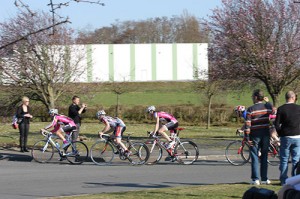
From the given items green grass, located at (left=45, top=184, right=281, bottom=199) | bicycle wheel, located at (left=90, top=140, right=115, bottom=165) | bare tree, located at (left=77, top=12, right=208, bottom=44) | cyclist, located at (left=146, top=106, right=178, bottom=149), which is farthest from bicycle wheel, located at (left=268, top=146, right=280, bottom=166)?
bare tree, located at (left=77, top=12, right=208, bottom=44)

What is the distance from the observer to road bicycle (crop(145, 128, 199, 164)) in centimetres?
1859

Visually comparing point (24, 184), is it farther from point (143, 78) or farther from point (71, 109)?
point (143, 78)

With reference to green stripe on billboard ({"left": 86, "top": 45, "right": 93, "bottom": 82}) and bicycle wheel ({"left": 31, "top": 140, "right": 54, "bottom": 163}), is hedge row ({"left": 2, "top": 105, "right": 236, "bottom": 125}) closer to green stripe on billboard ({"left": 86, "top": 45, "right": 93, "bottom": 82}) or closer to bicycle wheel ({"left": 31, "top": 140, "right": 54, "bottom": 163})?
green stripe on billboard ({"left": 86, "top": 45, "right": 93, "bottom": 82})

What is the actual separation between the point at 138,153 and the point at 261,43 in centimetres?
879

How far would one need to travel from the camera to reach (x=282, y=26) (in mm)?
25844

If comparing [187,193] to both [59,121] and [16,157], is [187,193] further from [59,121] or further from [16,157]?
[16,157]

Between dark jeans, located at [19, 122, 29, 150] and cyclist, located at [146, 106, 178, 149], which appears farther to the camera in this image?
dark jeans, located at [19, 122, 29, 150]

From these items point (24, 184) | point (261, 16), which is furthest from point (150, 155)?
point (261, 16)

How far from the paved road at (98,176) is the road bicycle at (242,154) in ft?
0.85

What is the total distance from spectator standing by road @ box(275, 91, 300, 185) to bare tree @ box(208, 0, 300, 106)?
12.6 m

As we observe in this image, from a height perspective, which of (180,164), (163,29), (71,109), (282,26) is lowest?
(180,164)

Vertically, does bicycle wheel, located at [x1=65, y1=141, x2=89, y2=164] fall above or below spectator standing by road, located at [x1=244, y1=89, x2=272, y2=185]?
below

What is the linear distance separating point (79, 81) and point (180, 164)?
1275 centimetres

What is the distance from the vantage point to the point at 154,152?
1878 centimetres
